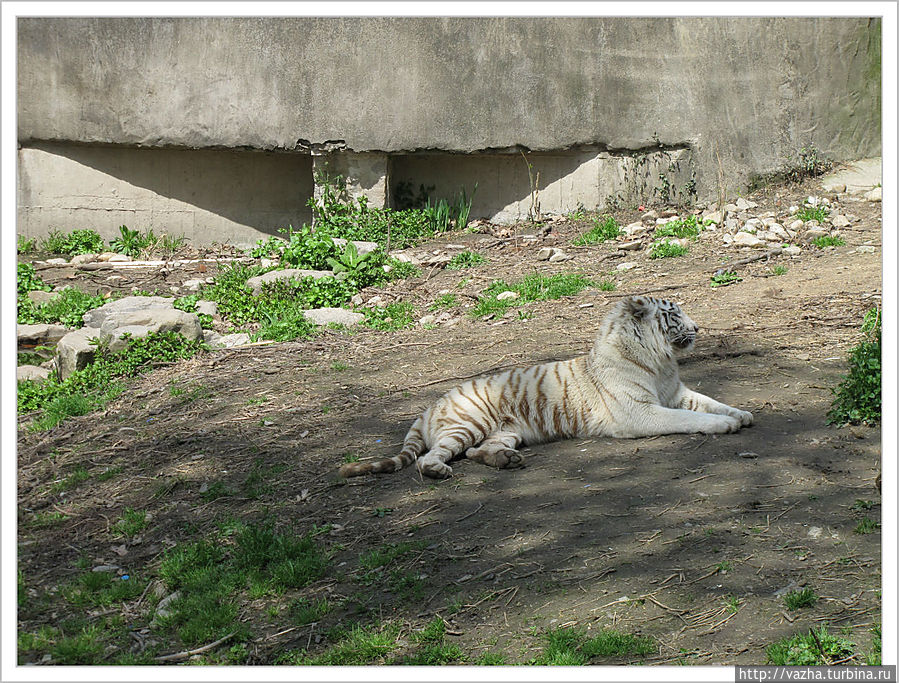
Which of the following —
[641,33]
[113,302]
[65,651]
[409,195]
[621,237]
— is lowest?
[65,651]

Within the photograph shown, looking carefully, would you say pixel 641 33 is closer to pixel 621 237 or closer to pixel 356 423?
pixel 621 237

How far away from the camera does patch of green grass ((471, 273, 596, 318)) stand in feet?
30.3

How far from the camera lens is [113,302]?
982 cm

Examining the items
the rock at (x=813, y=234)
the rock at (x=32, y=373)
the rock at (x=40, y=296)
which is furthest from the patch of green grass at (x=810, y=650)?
the rock at (x=40, y=296)

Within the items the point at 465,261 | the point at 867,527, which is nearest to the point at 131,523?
the point at 867,527

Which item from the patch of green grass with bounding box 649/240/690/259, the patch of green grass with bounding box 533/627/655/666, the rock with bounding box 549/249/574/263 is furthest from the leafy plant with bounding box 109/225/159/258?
the patch of green grass with bounding box 533/627/655/666

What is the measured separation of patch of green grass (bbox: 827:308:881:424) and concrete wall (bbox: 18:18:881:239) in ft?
24.1

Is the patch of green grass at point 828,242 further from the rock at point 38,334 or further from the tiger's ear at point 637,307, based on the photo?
the rock at point 38,334

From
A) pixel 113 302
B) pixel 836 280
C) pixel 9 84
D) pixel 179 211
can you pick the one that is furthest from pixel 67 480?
pixel 179 211

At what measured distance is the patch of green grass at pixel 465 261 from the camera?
36.5 ft

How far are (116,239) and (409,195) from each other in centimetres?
454

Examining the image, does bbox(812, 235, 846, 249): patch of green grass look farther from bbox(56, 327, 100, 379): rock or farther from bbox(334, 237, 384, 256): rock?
bbox(56, 327, 100, 379): rock

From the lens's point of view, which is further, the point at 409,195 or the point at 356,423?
the point at 409,195

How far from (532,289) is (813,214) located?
4.09m
